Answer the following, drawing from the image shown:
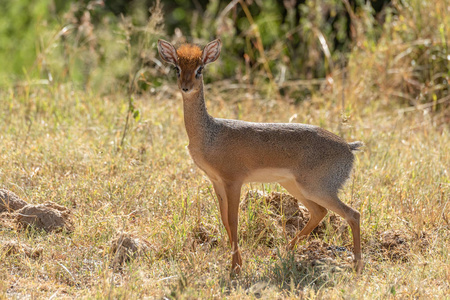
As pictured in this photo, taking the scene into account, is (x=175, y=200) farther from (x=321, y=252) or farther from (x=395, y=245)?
(x=395, y=245)

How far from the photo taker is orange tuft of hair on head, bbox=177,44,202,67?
4277 mm

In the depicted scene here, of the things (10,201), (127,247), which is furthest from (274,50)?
(127,247)

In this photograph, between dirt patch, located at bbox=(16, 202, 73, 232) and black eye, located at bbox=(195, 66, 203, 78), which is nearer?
black eye, located at bbox=(195, 66, 203, 78)

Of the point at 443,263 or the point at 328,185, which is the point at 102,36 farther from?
the point at 443,263

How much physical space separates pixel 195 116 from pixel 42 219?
1.33 metres

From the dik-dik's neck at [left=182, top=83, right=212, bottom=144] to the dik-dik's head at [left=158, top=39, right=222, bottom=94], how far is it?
10 cm

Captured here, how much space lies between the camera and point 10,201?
4742 mm

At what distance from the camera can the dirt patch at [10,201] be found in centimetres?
472

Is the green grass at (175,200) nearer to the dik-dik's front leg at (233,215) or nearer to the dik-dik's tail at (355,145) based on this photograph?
the dik-dik's front leg at (233,215)

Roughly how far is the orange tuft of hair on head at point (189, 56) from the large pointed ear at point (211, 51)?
0.05 m

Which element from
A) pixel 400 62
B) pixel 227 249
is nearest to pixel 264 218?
pixel 227 249

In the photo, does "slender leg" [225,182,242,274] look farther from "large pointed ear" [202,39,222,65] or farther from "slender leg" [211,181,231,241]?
"large pointed ear" [202,39,222,65]

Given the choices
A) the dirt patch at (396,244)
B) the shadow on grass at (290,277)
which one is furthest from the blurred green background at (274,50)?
the shadow on grass at (290,277)

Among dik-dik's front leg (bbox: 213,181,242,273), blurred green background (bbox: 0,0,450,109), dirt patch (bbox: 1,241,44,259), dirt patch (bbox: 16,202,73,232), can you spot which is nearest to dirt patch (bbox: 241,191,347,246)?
dik-dik's front leg (bbox: 213,181,242,273)
